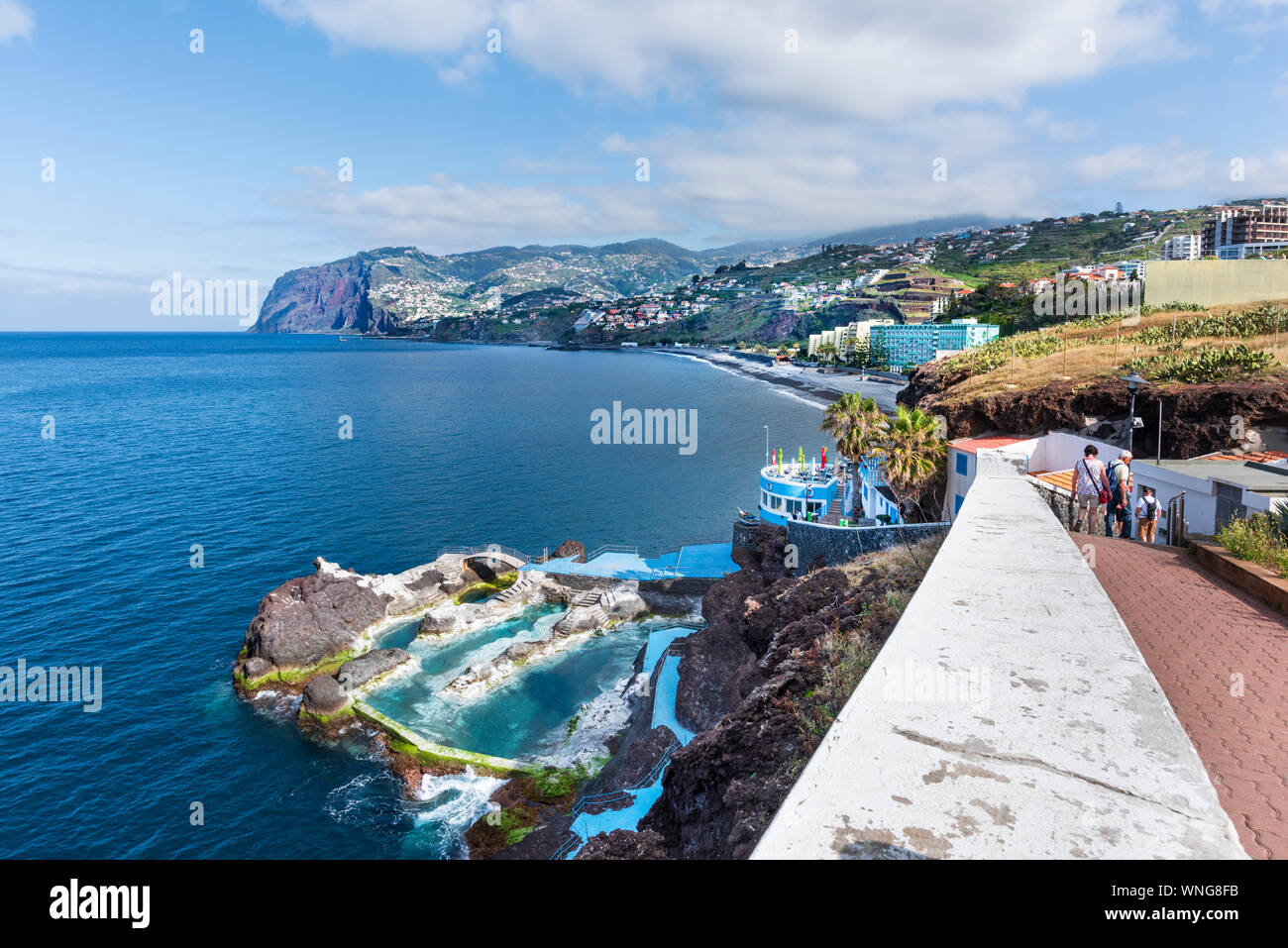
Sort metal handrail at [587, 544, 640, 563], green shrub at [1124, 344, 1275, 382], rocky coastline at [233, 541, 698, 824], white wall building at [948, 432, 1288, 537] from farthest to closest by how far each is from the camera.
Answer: metal handrail at [587, 544, 640, 563]
rocky coastline at [233, 541, 698, 824]
green shrub at [1124, 344, 1275, 382]
white wall building at [948, 432, 1288, 537]

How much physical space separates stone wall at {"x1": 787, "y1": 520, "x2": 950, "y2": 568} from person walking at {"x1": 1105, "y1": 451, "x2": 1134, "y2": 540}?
9.35 feet

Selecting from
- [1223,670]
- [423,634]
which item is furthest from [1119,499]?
[423,634]

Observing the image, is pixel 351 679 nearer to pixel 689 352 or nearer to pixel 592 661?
pixel 592 661

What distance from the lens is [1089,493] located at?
45.6 ft

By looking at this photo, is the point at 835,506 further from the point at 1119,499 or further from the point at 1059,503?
the point at 1119,499

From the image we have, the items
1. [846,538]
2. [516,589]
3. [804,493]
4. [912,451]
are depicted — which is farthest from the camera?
[516,589]

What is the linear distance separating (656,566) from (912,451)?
1466cm

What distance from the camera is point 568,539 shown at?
38.8 m

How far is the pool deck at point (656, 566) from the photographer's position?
31.8 metres

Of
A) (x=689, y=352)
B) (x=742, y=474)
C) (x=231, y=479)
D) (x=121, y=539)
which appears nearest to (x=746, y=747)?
(x=121, y=539)

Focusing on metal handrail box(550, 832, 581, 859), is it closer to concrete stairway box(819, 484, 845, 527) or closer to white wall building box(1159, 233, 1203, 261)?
concrete stairway box(819, 484, 845, 527)

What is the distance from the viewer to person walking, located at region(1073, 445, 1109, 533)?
12.2 meters

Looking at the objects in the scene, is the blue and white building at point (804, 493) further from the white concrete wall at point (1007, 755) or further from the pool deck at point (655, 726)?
the white concrete wall at point (1007, 755)

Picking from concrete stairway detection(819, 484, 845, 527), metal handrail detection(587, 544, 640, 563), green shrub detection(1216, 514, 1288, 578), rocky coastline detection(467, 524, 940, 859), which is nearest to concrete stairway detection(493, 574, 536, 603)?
metal handrail detection(587, 544, 640, 563)
